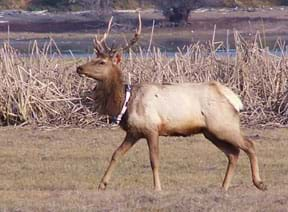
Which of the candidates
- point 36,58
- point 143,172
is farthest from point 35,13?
point 143,172

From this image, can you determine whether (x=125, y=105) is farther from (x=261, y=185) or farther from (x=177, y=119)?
(x=261, y=185)

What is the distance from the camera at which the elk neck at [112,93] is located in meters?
14.3

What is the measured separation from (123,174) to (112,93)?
1630 mm

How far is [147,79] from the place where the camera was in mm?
22078

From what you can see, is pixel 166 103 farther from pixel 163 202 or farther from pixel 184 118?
pixel 163 202

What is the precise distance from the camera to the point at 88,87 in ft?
73.2

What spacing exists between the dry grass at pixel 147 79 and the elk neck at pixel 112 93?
23.4 feet

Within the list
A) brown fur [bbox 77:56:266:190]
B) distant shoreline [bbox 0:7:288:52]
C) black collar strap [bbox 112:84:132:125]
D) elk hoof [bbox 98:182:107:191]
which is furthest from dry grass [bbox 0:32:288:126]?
distant shoreline [bbox 0:7:288:52]

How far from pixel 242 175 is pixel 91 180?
6.31ft

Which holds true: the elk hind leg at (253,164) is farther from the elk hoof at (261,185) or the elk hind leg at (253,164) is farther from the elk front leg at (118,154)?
the elk front leg at (118,154)

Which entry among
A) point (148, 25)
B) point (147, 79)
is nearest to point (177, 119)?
point (147, 79)

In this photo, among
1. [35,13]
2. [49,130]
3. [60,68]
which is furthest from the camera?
[35,13]

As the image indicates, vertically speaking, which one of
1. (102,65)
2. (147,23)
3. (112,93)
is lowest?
(147,23)

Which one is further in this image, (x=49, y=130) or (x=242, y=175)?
(x=49, y=130)
